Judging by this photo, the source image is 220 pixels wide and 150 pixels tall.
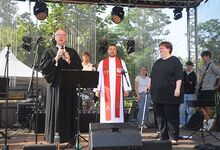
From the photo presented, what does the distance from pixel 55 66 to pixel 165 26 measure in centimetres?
943

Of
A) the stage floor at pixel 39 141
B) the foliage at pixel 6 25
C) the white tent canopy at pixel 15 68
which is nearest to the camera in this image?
the stage floor at pixel 39 141

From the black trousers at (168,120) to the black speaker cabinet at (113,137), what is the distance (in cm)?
237

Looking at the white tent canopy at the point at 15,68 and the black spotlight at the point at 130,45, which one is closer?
the white tent canopy at the point at 15,68

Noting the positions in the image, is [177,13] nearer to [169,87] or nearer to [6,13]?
[6,13]

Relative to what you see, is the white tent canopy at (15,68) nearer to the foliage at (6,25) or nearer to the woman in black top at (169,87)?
the foliage at (6,25)

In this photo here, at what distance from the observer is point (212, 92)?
10.7 m

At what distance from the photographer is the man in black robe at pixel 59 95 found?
7111 mm

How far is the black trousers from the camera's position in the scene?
313 inches

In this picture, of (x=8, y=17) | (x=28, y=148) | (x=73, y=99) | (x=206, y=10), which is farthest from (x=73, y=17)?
(x=28, y=148)

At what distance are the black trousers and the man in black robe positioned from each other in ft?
5.99

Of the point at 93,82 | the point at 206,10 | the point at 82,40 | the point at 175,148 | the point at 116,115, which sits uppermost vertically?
the point at 206,10

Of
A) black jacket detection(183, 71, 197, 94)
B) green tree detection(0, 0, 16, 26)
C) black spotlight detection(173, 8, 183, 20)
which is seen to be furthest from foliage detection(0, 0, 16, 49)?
black jacket detection(183, 71, 197, 94)

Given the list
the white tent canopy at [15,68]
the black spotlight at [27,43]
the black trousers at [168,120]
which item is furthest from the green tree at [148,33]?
the black trousers at [168,120]

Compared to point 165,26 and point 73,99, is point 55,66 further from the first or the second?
point 165,26
